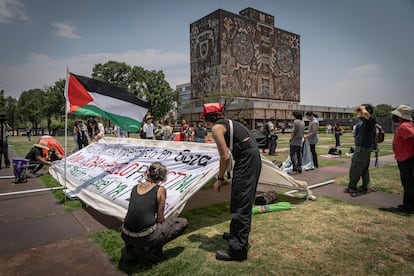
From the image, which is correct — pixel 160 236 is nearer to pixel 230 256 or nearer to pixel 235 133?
pixel 230 256

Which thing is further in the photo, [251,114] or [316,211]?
[251,114]

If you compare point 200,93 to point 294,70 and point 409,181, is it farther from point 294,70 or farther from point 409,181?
point 409,181

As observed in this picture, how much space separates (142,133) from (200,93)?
4346cm

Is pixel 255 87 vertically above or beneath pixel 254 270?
above

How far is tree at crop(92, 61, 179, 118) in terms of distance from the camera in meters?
53.1

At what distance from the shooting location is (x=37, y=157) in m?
7.92

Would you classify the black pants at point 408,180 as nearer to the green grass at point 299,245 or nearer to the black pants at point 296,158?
the green grass at point 299,245

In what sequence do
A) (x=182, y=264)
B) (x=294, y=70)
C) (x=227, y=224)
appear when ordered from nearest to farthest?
(x=182, y=264) < (x=227, y=224) < (x=294, y=70)

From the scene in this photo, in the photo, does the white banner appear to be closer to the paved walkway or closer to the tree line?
the paved walkway

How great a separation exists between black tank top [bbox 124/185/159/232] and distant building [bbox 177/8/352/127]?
4889cm

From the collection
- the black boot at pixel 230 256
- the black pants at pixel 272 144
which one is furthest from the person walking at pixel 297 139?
the black boot at pixel 230 256

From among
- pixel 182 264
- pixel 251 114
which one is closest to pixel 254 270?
pixel 182 264

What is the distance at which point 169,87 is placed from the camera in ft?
183

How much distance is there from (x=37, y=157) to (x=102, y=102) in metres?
4.25
